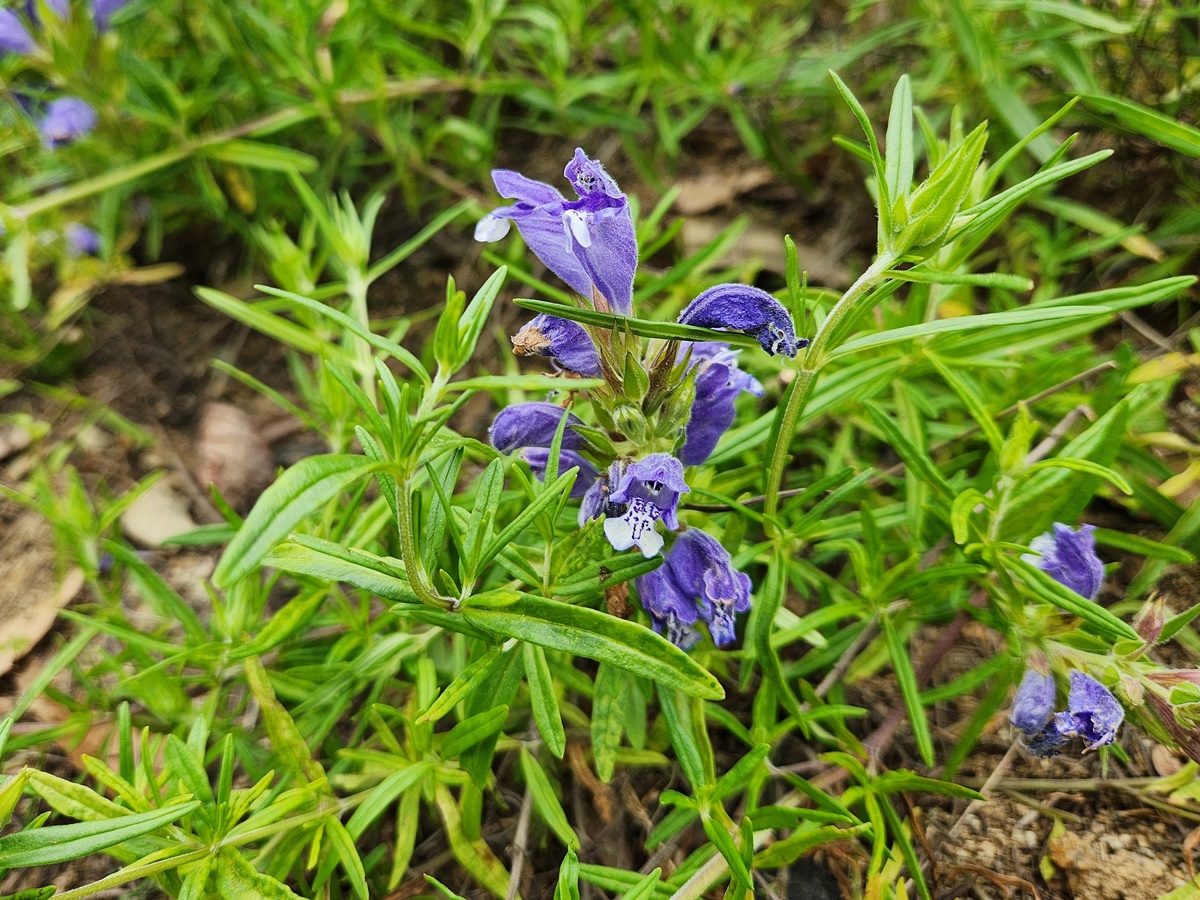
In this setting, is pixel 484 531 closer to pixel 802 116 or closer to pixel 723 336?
pixel 723 336

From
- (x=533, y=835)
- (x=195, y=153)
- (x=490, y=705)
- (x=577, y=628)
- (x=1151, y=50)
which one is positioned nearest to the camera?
(x=577, y=628)

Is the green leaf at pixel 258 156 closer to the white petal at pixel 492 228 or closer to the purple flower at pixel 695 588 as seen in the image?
the white petal at pixel 492 228

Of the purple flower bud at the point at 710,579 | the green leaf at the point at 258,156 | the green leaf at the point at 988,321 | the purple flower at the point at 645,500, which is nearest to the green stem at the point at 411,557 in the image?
the purple flower at the point at 645,500

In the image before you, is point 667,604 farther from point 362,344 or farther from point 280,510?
point 362,344

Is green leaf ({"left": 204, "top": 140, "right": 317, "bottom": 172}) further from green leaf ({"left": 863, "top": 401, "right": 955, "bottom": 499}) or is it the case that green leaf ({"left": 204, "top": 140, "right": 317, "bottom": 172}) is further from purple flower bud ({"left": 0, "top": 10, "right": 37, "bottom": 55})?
green leaf ({"left": 863, "top": 401, "right": 955, "bottom": 499})

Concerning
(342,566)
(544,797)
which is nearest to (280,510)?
(342,566)

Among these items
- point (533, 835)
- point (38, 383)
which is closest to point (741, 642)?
point (533, 835)
